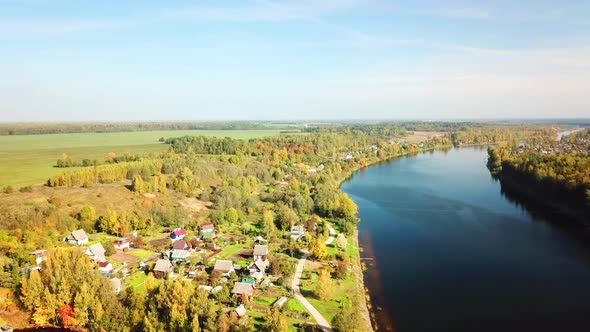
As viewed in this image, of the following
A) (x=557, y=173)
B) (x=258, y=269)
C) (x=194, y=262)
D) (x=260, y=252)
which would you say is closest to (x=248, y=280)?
(x=258, y=269)

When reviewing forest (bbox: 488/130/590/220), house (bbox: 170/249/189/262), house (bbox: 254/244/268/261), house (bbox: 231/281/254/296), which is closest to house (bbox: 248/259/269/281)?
house (bbox: 254/244/268/261)

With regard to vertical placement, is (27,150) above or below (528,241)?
above

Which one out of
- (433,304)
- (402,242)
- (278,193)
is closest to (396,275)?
(433,304)

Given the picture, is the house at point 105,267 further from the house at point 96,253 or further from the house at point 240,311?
the house at point 240,311

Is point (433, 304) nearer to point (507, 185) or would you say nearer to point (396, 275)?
point (396, 275)

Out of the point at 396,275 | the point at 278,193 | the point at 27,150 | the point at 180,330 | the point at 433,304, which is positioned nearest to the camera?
the point at 180,330

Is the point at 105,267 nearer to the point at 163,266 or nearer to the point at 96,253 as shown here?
the point at 96,253
